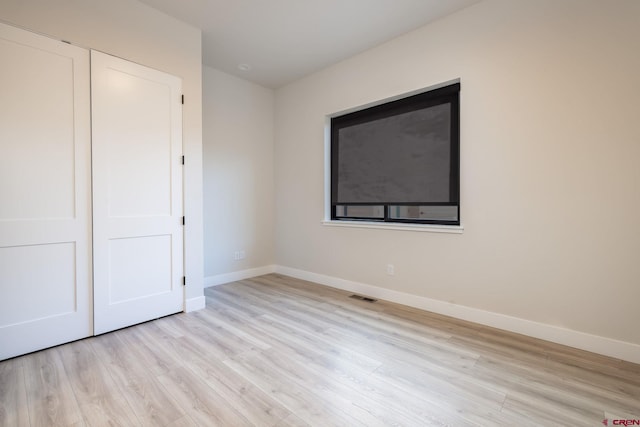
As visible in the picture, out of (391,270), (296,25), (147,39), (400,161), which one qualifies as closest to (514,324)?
(391,270)

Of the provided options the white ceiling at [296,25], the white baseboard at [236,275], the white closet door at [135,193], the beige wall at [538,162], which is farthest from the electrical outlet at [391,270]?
the white ceiling at [296,25]

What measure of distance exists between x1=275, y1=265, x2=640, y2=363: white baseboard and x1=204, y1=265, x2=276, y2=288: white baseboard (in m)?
1.44

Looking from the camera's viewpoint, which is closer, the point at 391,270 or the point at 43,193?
the point at 43,193

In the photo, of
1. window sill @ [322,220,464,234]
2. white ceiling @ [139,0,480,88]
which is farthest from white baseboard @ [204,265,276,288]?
white ceiling @ [139,0,480,88]

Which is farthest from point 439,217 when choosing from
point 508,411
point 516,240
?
point 508,411

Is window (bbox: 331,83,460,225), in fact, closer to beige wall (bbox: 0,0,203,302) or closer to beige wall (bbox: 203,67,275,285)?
beige wall (bbox: 203,67,275,285)

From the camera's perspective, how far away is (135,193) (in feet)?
8.89

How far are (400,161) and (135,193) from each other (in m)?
2.81

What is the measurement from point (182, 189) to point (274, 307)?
63.2 inches

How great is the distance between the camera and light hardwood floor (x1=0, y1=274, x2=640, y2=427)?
1.55 meters

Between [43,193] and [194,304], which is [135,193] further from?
[194,304]

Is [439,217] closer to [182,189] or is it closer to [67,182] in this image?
[182,189]

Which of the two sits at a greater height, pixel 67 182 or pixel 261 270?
pixel 67 182

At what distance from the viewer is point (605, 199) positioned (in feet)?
7.08
